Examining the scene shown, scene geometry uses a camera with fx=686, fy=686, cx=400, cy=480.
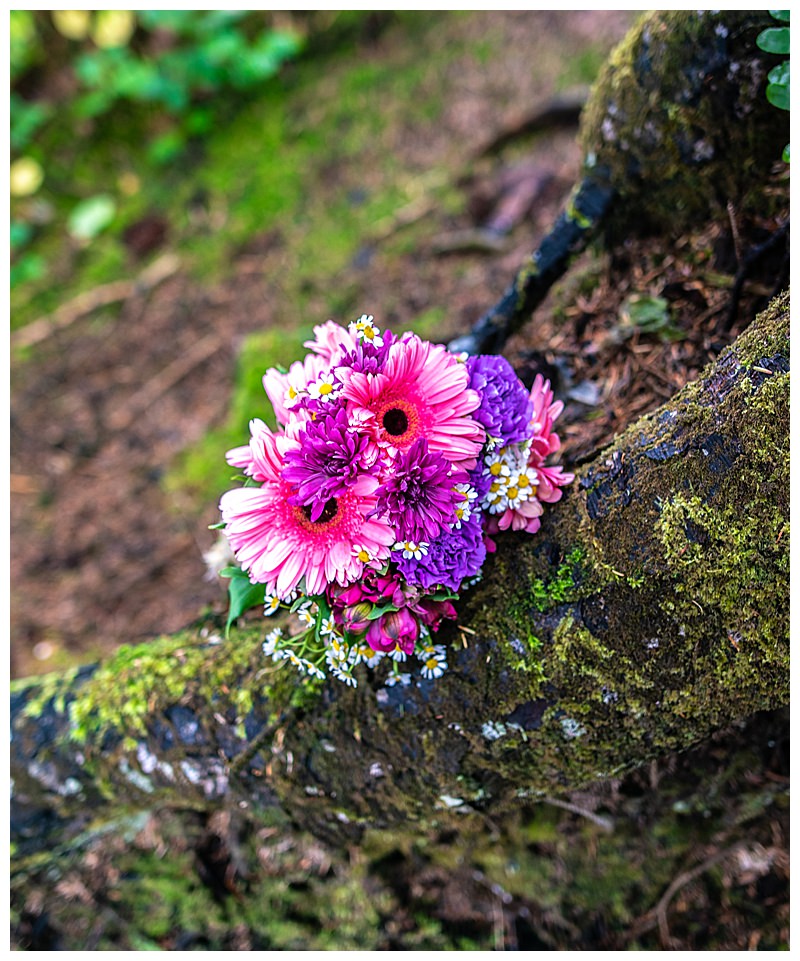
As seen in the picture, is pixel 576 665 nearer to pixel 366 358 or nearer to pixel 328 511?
pixel 328 511

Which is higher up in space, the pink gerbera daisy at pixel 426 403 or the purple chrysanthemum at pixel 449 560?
the pink gerbera daisy at pixel 426 403

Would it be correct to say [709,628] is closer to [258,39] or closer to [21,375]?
[21,375]

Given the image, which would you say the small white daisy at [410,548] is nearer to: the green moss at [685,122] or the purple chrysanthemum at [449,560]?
the purple chrysanthemum at [449,560]

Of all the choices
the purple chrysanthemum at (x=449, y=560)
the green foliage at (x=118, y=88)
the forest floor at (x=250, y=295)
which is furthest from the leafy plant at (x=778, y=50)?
the green foliage at (x=118, y=88)

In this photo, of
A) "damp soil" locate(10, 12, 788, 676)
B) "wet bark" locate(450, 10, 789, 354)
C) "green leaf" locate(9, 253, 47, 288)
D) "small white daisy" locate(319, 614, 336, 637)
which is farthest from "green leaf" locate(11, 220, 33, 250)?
"small white daisy" locate(319, 614, 336, 637)

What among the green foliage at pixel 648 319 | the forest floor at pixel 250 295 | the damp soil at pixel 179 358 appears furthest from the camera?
the forest floor at pixel 250 295

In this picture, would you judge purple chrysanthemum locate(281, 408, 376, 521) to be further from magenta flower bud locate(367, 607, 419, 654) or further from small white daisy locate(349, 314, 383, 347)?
magenta flower bud locate(367, 607, 419, 654)
